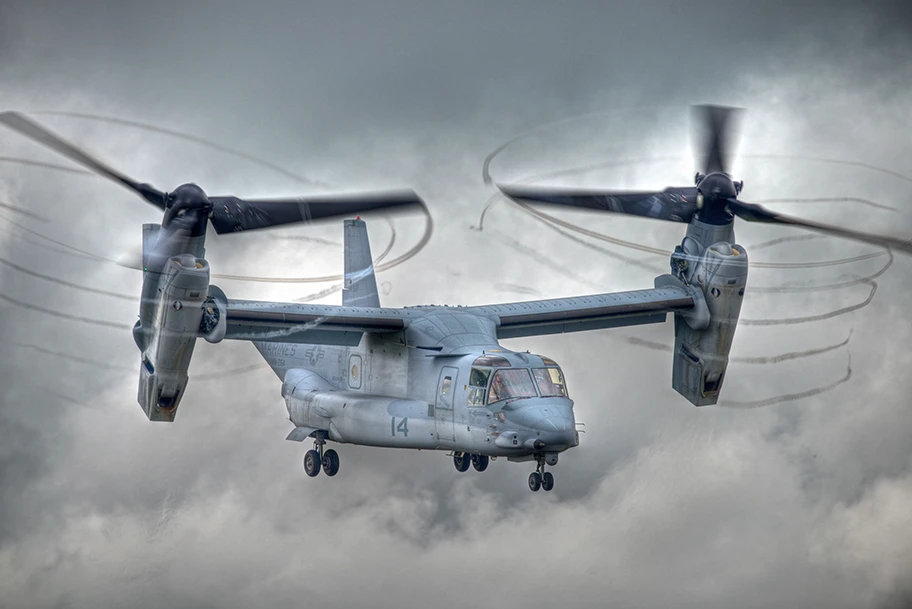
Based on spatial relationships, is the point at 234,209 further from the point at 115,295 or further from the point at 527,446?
the point at 527,446

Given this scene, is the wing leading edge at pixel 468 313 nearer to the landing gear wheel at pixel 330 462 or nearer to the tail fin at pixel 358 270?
the landing gear wheel at pixel 330 462

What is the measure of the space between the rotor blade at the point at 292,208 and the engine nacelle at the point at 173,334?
43.6 inches

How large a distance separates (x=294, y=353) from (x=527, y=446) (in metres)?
9.57

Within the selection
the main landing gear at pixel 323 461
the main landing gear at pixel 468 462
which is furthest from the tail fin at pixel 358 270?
the main landing gear at pixel 468 462

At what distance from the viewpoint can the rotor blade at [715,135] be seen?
31625 mm

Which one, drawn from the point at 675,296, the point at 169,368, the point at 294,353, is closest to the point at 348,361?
the point at 294,353

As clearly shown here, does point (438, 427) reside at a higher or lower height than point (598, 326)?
lower

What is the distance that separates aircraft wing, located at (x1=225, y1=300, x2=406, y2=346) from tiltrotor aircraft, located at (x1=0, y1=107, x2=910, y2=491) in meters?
0.03

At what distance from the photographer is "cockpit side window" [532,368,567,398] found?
27.6 m

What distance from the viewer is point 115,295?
27.6 m

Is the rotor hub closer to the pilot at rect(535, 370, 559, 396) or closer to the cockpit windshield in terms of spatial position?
the pilot at rect(535, 370, 559, 396)

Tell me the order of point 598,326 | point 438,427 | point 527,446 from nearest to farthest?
point 527,446
point 438,427
point 598,326

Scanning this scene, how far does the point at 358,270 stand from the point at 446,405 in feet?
30.6

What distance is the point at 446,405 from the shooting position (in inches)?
1133
